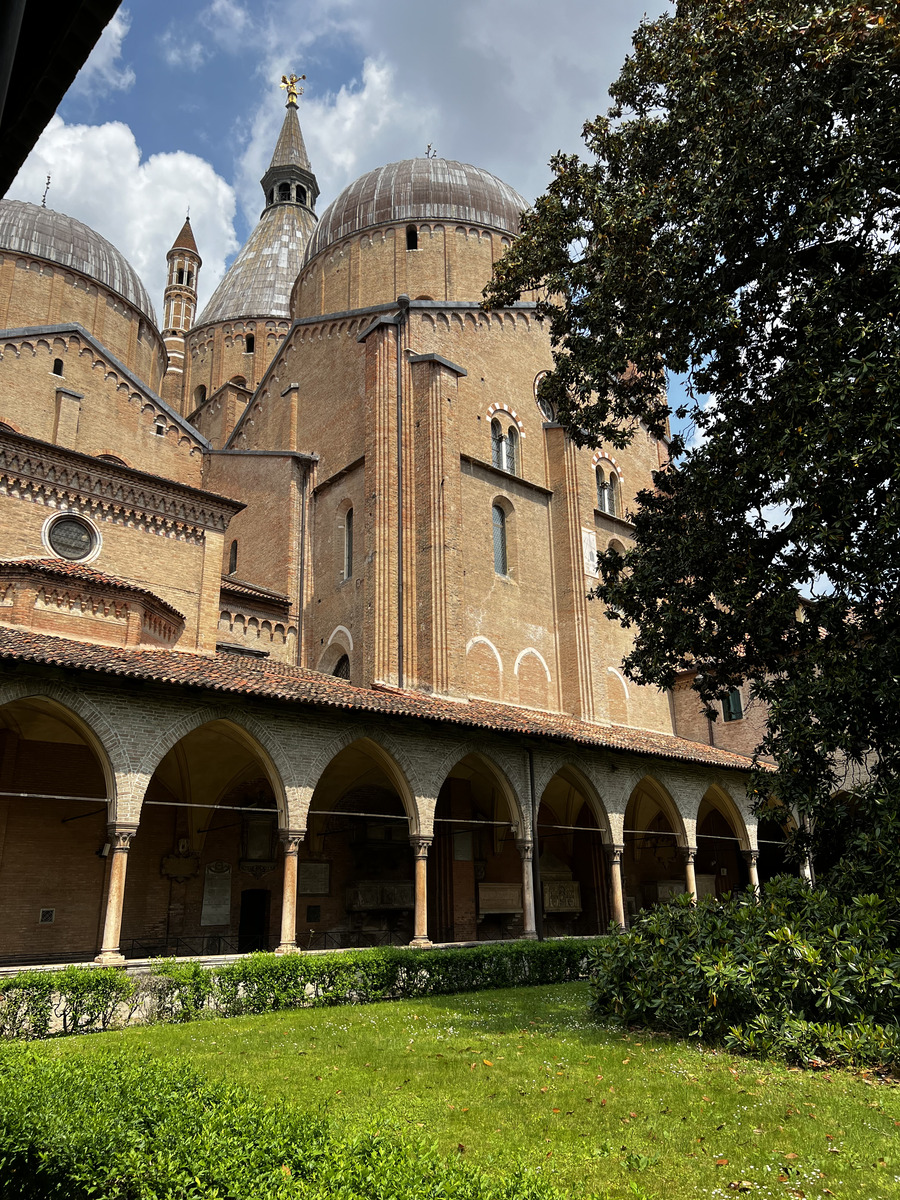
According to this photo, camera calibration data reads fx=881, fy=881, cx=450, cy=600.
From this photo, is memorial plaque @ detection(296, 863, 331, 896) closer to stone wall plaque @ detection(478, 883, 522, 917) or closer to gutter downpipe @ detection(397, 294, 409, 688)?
stone wall plaque @ detection(478, 883, 522, 917)

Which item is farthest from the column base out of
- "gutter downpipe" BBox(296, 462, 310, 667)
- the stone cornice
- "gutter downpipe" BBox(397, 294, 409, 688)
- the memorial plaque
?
"gutter downpipe" BBox(296, 462, 310, 667)

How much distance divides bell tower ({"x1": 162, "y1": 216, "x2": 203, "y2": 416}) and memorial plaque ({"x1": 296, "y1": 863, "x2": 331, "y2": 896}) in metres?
26.0

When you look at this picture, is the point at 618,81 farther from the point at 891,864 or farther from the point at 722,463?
the point at 891,864

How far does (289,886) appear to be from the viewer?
47.2 ft

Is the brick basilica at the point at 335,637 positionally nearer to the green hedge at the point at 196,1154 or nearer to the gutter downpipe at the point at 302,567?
the gutter downpipe at the point at 302,567

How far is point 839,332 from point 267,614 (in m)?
17.0

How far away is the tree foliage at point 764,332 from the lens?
9.43 m

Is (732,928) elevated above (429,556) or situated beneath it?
situated beneath

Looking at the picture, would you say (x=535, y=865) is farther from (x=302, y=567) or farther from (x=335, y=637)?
(x=302, y=567)

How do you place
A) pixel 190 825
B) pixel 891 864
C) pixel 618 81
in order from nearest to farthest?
pixel 891 864 → pixel 618 81 → pixel 190 825

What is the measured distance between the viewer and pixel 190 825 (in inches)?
698

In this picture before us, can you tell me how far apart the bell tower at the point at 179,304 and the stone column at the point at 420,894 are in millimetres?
28717

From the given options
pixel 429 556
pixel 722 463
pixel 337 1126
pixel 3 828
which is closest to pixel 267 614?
pixel 429 556

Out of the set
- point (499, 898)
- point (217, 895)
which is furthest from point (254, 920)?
point (499, 898)
